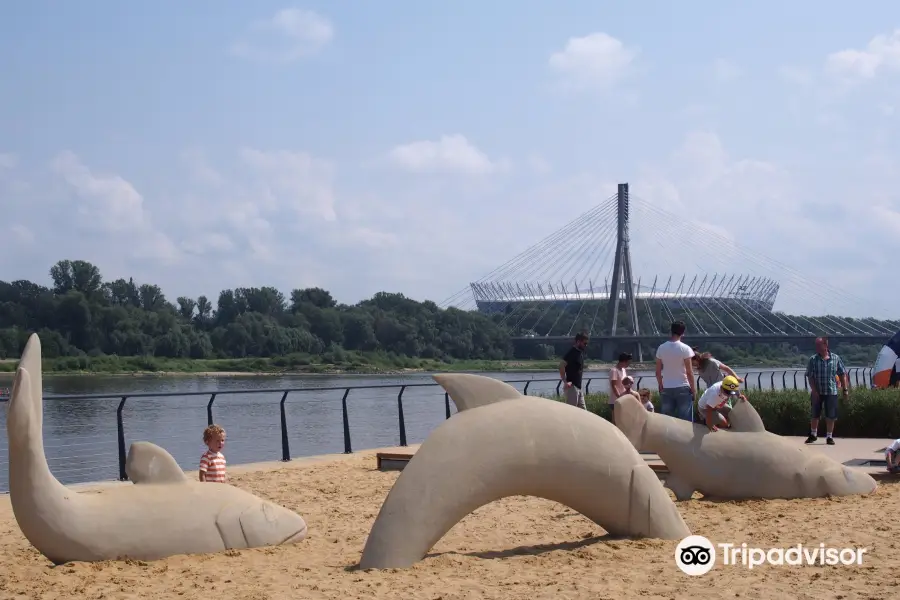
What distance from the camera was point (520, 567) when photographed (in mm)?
5965

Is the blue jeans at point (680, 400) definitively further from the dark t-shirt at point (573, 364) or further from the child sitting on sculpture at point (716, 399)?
the dark t-shirt at point (573, 364)

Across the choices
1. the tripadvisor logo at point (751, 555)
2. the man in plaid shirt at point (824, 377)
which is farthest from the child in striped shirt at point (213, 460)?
the man in plaid shirt at point (824, 377)

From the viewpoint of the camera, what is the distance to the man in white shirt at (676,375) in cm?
1030

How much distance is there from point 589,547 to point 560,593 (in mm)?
1130

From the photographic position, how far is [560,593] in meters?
5.25

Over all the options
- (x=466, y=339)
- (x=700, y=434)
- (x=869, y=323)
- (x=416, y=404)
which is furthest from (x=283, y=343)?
(x=700, y=434)

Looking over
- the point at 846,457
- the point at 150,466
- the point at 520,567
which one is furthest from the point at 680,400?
the point at 150,466

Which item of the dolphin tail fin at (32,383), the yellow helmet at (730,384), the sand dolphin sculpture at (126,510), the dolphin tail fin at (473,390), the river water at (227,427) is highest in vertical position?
the dolphin tail fin at (32,383)

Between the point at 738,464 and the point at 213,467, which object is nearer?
the point at 213,467

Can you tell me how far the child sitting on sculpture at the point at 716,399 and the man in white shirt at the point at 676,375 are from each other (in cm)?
133

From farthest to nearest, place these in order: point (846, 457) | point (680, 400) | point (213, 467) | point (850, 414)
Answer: point (850, 414)
point (846, 457)
point (680, 400)
point (213, 467)

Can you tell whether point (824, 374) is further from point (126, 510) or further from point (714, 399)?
point (126, 510)

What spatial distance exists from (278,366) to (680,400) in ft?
151

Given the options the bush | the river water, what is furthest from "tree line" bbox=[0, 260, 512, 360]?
the bush
